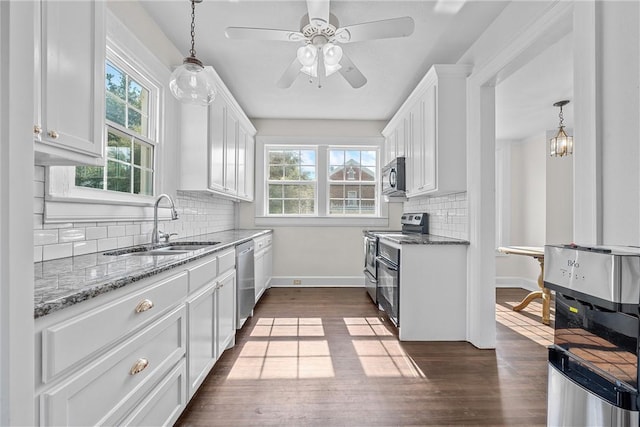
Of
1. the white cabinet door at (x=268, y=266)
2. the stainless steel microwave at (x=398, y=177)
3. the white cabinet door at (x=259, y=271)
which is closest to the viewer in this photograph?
the white cabinet door at (x=259, y=271)

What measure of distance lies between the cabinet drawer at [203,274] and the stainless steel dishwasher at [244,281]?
0.60 meters

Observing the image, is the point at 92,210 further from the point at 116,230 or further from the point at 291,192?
the point at 291,192

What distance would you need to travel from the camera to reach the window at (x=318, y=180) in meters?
5.04

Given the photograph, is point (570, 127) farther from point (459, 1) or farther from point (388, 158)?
point (459, 1)

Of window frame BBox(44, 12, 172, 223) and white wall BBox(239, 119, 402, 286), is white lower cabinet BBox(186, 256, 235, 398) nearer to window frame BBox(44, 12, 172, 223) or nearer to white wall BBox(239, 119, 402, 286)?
window frame BBox(44, 12, 172, 223)

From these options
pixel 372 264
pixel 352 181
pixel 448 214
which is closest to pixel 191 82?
pixel 448 214

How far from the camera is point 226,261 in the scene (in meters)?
2.41

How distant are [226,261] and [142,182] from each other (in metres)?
0.91

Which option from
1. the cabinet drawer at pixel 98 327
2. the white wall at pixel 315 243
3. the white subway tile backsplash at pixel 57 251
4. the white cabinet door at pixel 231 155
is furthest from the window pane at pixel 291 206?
the cabinet drawer at pixel 98 327

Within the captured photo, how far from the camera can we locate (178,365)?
5.10ft

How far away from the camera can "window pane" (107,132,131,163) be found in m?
2.08

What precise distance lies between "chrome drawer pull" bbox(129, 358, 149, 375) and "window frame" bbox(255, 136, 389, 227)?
371cm

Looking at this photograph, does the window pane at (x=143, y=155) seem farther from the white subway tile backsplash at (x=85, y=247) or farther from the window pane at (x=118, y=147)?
the white subway tile backsplash at (x=85, y=247)

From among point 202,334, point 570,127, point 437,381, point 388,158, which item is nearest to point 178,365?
point 202,334
